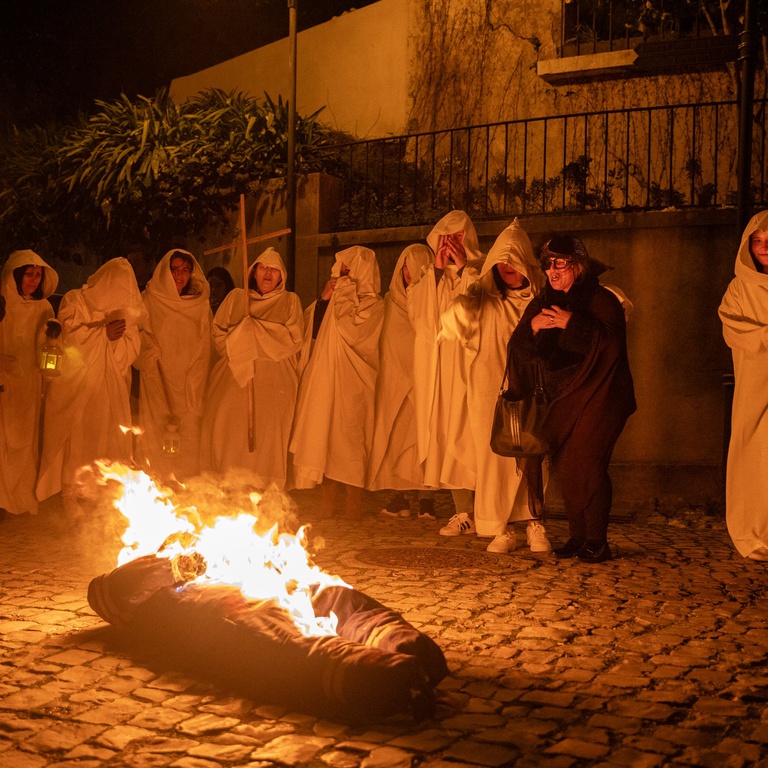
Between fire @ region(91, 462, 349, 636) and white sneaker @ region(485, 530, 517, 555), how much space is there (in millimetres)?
2647

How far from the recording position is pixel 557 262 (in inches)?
293

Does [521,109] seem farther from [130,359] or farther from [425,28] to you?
[130,359]

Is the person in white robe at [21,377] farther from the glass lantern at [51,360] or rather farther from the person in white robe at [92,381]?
the glass lantern at [51,360]

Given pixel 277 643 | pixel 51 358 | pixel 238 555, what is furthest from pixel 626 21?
pixel 277 643

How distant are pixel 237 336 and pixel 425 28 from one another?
733 centimetres

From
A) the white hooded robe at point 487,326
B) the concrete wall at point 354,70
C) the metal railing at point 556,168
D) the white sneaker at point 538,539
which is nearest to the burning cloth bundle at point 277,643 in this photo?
the white sneaker at point 538,539

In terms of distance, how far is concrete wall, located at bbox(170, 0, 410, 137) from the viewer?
1516 cm

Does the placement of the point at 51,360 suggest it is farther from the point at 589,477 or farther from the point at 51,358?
the point at 589,477

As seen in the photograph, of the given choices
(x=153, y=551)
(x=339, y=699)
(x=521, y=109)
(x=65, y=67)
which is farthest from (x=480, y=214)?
(x=65, y=67)

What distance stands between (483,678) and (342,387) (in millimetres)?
4804

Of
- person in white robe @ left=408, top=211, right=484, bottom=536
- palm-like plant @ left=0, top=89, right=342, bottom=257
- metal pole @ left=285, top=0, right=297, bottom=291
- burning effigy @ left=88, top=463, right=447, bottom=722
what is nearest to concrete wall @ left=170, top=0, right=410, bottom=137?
palm-like plant @ left=0, top=89, right=342, bottom=257

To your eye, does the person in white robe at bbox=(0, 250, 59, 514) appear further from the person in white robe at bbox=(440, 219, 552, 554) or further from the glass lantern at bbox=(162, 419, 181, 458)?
the person in white robe at bbox=(440, 219, 552, 554)

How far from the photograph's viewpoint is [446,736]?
3.99 meters

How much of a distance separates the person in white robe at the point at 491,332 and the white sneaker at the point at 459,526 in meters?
0.26
